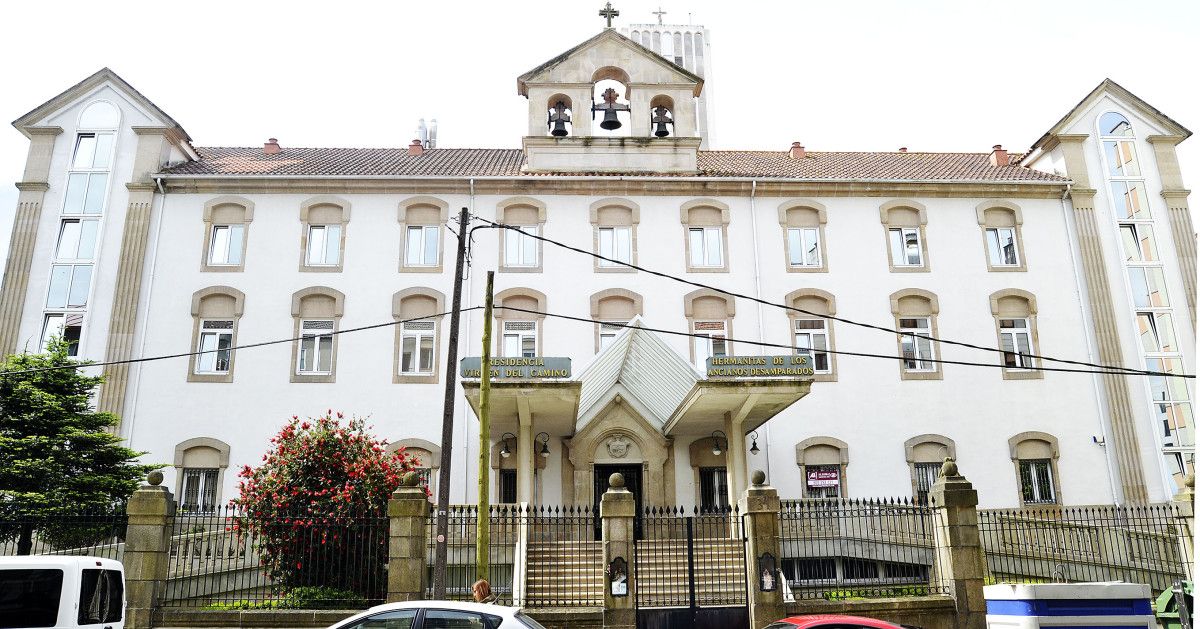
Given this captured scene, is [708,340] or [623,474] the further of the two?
[708,340]

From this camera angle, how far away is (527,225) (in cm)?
2620

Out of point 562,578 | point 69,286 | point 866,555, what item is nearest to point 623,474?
point 562,578

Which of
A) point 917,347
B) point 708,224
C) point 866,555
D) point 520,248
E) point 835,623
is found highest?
point 708,224

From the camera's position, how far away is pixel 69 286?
25.0 metres

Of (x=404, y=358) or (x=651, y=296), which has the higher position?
(x=651, y=296)

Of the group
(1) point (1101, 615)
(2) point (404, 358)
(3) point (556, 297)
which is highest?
(3) point (556, 297)

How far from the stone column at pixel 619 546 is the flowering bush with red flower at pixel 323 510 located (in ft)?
13.4

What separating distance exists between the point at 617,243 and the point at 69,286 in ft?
52.2

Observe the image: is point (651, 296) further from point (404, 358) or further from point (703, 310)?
point (404, 358)

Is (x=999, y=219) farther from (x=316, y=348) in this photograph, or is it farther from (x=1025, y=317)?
(x=316, y=348)

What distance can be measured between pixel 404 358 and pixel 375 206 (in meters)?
4.87

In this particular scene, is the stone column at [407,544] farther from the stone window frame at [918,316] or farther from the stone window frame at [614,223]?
the stone window frame at [918,316]

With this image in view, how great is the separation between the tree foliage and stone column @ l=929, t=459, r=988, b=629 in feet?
51.4

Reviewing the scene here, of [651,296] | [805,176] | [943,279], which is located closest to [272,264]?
[651,296]
